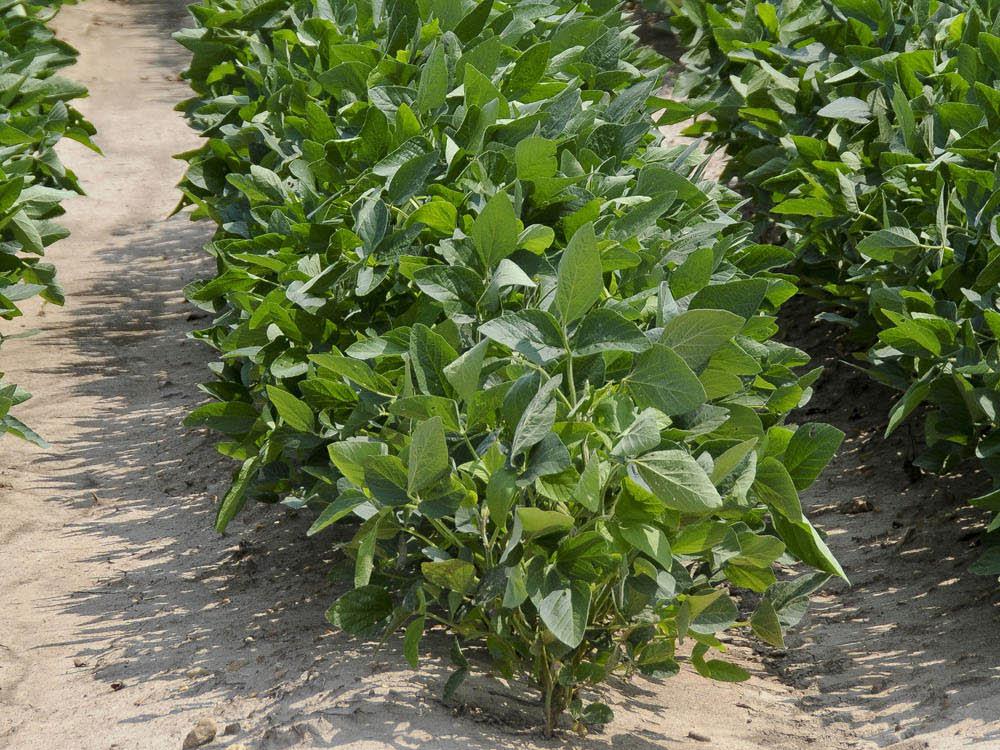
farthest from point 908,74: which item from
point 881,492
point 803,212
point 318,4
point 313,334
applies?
point 313,334

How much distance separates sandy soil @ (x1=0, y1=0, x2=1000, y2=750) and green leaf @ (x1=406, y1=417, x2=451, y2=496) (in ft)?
2.15

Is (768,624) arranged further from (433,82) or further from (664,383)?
(433,82)

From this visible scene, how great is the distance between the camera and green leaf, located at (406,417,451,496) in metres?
2.13

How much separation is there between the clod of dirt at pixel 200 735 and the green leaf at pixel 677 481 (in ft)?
3.89

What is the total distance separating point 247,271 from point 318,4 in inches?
46.9

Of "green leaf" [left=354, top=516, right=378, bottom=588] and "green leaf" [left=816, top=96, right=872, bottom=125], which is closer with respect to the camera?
"green leaf" [left=354, top=516, right=378, bottom=588]

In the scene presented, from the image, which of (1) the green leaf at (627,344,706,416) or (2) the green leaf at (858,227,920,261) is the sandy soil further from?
(2) the green leaf at (858,227,920,261)

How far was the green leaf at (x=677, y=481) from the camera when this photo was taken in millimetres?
2086

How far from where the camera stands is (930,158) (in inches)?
153

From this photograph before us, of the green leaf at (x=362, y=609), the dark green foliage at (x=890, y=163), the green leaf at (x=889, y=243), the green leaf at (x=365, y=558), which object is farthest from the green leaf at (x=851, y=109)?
the green leaf at (x=365, y=558)

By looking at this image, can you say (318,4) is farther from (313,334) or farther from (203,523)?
(203,523)

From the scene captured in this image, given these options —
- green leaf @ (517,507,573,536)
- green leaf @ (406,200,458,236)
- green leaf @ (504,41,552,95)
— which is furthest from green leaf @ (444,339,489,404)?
green leaf @ (504,41,552,95)

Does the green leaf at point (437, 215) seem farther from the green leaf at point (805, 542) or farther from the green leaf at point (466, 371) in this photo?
the green leaf at point (805, 542)

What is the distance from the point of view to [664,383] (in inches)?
88.7
